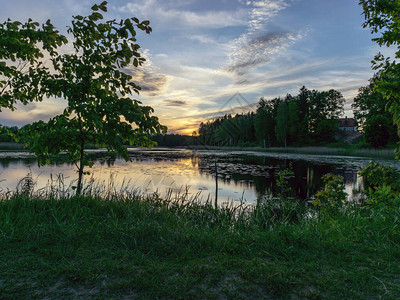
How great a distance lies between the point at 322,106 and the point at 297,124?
1617cm

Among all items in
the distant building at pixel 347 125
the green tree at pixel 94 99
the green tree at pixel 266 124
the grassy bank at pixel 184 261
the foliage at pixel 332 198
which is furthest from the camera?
the distant building at pixel 347 125

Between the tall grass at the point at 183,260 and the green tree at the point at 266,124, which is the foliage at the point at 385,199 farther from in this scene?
the green tree at the point at 266,124

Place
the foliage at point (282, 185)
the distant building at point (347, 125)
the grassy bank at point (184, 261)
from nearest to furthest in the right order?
1. the grassy bank at point (184, 261)
2. the foliage at point (282, 185)
3. the distant building at point (347, 125)

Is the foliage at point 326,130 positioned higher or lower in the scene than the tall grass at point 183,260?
higher

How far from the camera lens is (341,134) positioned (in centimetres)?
7950

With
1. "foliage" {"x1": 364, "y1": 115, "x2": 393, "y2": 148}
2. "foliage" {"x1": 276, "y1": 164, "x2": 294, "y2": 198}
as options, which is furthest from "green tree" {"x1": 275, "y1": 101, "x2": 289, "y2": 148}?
"foliage" {"x1": 276, "y1": 164, "x2": 294, "y2": 198}

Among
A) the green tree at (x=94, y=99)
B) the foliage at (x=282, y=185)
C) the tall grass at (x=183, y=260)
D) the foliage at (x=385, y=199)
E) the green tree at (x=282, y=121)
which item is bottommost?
the foliage at (x=282, y=185)

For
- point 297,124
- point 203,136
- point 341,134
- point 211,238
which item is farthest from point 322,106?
point 211,238

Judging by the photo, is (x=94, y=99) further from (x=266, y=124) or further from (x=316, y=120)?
(x=316, y=120)

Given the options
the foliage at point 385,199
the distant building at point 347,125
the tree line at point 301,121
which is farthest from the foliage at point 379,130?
the distant building at point 347,125

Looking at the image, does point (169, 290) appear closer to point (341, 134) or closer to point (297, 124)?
point (297, 124)

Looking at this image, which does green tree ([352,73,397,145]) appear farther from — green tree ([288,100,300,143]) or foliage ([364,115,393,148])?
green tree ([288,100,300,143])

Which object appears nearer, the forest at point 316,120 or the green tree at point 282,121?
the forest at point 316,120

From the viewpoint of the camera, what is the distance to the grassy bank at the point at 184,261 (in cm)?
Answer: 232
